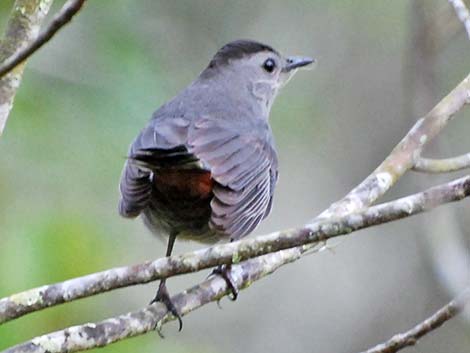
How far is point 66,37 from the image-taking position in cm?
672

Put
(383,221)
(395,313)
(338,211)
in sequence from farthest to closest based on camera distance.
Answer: (395,313) < (338,211) < (383,221)

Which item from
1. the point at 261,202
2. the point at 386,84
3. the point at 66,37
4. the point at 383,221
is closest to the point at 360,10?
the point at 386,84

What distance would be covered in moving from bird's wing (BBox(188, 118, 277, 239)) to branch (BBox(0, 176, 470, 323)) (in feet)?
3.97

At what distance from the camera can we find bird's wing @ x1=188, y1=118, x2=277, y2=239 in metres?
4.77

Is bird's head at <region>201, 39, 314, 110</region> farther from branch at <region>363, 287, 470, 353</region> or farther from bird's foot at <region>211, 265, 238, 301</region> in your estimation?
branch at <region>363, 287, 470, 353</region>

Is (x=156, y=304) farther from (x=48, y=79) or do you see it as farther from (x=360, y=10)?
(x=360, y=10)

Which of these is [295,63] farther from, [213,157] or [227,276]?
[227,276]

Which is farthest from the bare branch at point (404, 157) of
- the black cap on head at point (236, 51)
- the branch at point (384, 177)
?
the black cap on head at point (236, 51)

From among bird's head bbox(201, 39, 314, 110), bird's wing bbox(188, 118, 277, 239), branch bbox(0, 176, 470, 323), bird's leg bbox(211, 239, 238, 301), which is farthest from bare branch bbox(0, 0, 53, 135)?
bird's head bbox(201, 39, 314, 110)

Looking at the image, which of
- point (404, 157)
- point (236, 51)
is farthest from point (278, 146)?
point (404, 157)

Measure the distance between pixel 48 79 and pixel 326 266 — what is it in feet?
11.2

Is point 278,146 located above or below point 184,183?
below

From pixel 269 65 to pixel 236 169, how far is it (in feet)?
4.81

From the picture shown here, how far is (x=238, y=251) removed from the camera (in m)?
3.49
